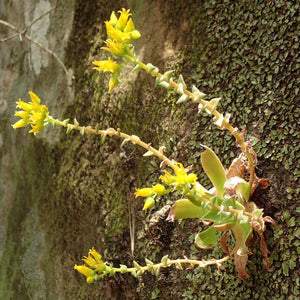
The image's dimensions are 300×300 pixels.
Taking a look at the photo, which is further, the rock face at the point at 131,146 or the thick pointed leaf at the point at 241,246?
the rock face at the point at 131,146

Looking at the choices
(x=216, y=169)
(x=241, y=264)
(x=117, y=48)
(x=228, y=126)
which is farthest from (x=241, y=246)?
(x=117, y=48)

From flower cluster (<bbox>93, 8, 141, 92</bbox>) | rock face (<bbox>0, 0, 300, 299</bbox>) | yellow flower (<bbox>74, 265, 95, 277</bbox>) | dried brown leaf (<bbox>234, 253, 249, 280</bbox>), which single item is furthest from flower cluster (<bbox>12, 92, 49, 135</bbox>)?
dried brown leaf (<bbox>234, 253, 249, 280</bbox>)

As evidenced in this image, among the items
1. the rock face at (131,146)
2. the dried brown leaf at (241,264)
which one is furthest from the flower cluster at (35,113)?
the dried brown leaf at (241,264)

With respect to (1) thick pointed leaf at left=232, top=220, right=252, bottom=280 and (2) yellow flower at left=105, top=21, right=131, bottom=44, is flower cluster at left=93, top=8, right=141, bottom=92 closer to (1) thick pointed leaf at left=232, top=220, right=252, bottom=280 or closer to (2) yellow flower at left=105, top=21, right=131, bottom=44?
(2) yellow flower at left=105, top=21, right=131, bottom=44

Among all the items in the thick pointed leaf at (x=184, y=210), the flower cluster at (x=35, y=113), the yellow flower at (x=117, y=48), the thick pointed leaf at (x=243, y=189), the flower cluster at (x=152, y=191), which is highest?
the yellow flower at (x=117, y=48)

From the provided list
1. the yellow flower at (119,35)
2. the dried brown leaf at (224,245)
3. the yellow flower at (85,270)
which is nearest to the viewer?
the yellow flower at (119,35)

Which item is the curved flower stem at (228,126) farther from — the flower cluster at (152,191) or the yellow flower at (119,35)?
the flower cluster at (152,191)

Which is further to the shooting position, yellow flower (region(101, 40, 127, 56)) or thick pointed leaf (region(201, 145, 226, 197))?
thick pointed leaf (region(201, 145, 226, 197))

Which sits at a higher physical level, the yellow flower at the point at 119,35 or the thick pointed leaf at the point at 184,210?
the yellow flower at the point at 119,35

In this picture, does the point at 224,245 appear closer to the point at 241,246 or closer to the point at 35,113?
the point at 241,246

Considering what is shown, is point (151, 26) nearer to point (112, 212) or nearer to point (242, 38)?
point (242, 38)
